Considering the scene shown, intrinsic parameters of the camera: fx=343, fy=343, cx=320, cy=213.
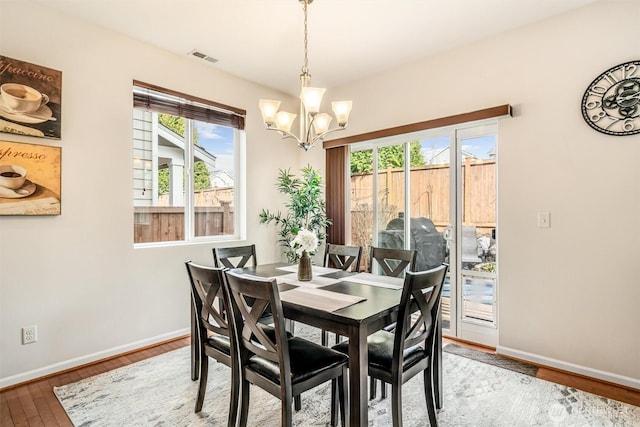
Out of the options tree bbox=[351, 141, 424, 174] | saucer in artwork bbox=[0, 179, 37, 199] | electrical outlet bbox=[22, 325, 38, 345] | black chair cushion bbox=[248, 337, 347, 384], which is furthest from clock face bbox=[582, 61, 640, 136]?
electrical outlet bbox=[22, 325, 38, 345]

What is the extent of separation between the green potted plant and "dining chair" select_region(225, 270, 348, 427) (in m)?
2.17

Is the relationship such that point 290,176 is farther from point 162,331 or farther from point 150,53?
point 162,331

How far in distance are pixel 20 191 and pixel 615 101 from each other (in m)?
4.23

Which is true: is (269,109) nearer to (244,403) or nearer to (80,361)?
(244,403)

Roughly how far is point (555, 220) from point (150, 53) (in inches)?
147

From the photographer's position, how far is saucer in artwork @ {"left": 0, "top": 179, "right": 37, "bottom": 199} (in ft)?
7.71

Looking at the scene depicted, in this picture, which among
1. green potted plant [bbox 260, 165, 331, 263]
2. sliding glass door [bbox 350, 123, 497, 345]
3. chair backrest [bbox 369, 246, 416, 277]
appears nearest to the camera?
chair backrest [bbox 369, 246, 416, 277]

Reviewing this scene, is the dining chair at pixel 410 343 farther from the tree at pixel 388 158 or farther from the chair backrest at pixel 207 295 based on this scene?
the tree at pixel 388 158

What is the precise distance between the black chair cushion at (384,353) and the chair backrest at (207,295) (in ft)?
2.31

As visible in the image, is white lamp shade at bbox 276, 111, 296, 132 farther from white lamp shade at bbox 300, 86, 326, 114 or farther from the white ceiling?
the white ceiling

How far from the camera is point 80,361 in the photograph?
8.92 ft

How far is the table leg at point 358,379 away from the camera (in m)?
1.56

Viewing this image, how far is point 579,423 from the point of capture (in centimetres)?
196

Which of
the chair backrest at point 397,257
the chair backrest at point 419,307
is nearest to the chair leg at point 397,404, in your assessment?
the chair backrest at point 419,307
